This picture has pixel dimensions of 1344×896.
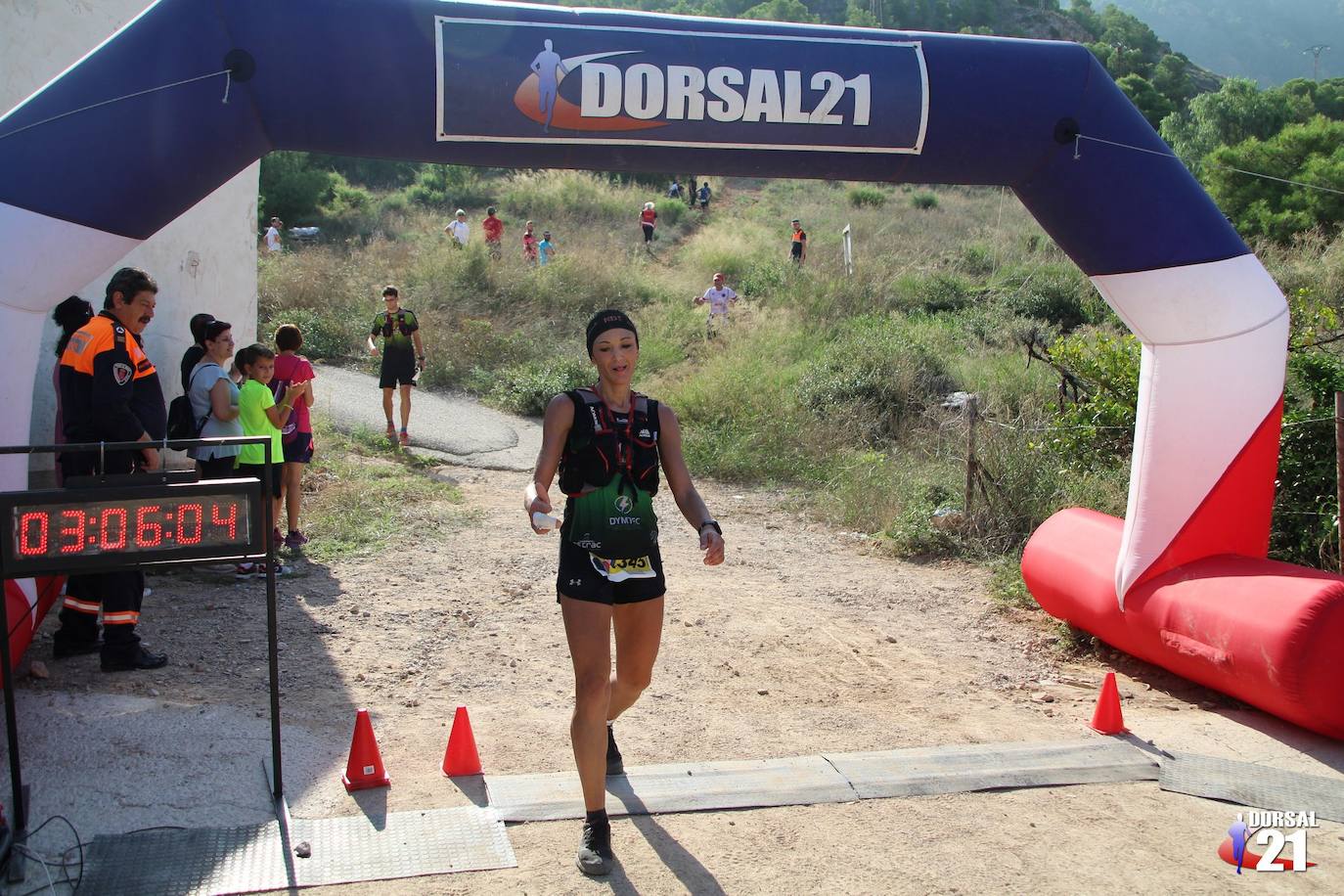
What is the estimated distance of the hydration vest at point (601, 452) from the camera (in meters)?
4.21

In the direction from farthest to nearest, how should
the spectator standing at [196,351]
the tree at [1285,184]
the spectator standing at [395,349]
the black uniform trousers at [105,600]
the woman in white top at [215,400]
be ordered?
the tree at [1285,184] → the spectator standing at [395,349] → the spectator standing at [196,351] → the woman in white top at [215,400] → the black uniform trousers at [105,600]

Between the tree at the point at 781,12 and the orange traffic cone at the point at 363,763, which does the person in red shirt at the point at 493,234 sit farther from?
the tree at the point at 781,12

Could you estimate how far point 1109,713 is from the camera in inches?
219

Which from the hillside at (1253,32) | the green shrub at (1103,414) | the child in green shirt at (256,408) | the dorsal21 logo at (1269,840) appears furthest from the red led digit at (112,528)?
the hillside at (1253,32)

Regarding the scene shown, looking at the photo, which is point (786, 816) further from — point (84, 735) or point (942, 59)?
point (942, 59)

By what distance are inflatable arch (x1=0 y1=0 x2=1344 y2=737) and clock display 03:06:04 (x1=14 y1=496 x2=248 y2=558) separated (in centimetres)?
163

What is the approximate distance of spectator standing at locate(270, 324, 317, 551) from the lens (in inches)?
317

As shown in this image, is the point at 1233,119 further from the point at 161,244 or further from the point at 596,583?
the point at 596,583

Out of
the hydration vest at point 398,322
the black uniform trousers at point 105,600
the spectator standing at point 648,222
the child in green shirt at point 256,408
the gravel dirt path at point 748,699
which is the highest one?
the spectator standing at point 648,222

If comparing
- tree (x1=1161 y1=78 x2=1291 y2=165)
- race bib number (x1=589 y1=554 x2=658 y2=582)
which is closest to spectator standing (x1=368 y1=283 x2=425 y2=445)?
race bib number (x1=589 y1=554 x2=658 y2=582)

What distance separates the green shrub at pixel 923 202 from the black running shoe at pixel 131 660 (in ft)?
97.4

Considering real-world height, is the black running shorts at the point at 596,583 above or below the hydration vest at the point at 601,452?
below

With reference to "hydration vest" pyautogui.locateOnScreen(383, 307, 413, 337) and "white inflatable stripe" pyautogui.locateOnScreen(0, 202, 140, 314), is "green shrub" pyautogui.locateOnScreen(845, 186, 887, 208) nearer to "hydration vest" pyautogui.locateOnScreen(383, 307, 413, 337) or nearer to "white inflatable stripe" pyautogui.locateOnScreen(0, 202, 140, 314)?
"hydration vest" pyautogui.locateOnScreen(383, 307, 413, 337)

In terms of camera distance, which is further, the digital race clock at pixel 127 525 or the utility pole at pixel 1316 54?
the utility pole at pixel 1316 54
